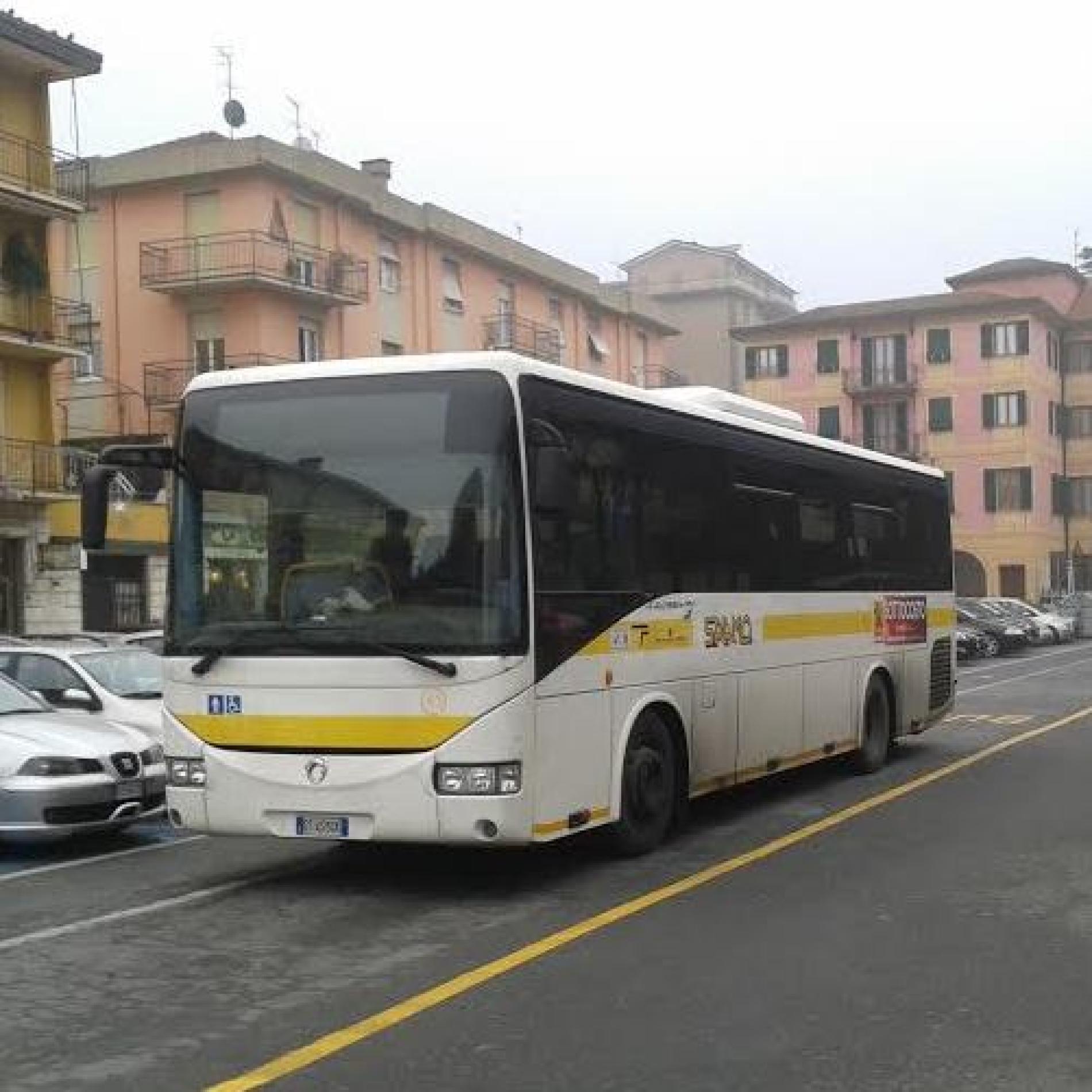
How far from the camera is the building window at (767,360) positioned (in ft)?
231

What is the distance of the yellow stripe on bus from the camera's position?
25.2 feet

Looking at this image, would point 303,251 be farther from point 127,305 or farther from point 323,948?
point 323,948

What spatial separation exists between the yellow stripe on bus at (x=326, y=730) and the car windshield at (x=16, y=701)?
3.02m

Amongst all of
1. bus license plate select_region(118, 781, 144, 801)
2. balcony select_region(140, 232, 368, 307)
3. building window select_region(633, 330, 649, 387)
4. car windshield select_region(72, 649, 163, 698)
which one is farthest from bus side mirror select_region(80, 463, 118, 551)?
building window select_region(633, 330, 649, 387)

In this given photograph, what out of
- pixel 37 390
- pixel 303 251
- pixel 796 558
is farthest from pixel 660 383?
pixel 796 558

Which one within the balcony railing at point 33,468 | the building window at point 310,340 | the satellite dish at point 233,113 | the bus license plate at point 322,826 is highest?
the satellite dish at point 233,113

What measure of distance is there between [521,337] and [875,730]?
3298 cm

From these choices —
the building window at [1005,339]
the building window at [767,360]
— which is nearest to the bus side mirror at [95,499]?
the building window at [1005,339]

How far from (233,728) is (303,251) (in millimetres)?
30670

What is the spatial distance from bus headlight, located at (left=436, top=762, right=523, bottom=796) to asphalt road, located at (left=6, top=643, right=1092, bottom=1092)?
635 millimetres

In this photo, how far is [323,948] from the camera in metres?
6.88

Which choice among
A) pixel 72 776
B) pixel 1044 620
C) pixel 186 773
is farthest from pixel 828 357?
pixel 186 773

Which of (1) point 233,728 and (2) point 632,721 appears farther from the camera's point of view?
(2) point 632,721

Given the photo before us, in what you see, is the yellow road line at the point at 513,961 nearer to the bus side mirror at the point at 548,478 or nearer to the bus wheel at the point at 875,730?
the bus wheel at the point at 875,730
